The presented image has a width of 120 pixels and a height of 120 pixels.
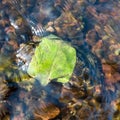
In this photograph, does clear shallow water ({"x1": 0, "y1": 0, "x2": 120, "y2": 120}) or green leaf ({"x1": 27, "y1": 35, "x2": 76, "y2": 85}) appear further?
green leaf ({"x1": 27, "y1": 35, "x2": 76, "y2": 85})

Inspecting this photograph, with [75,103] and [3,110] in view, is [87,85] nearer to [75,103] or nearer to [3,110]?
[75,103]

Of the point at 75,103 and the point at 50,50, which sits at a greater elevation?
the point at 50,50

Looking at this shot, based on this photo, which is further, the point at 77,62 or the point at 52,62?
the point at 77,62

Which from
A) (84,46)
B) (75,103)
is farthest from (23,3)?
(75,103)
